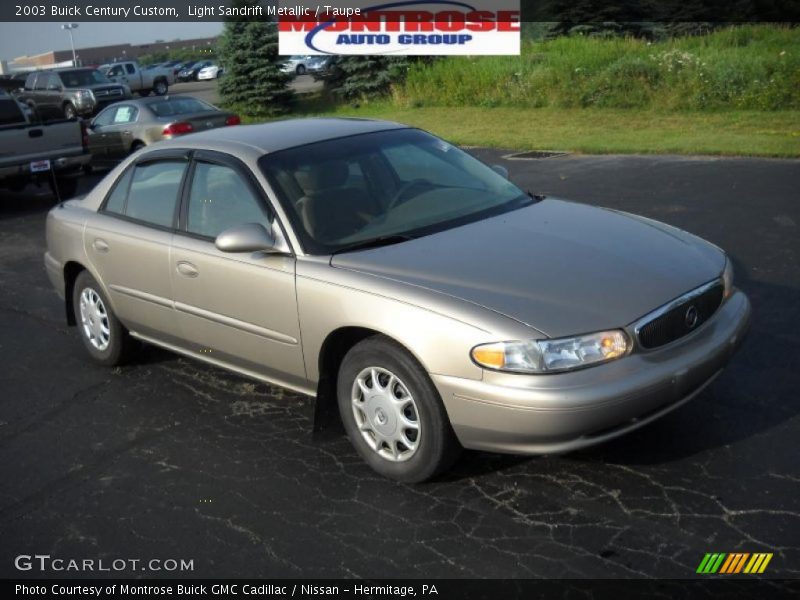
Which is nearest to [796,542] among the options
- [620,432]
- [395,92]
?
[620,432]

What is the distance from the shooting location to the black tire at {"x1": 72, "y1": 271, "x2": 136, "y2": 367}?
6.07m

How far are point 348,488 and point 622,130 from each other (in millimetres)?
14645

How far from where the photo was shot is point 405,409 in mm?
4156

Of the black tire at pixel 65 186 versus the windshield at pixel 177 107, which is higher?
the windshield at pixel 177 107

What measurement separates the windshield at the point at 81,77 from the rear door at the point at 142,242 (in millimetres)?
26650

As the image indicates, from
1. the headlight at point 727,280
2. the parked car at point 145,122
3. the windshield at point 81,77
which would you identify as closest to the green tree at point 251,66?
the windshield at point 81,77

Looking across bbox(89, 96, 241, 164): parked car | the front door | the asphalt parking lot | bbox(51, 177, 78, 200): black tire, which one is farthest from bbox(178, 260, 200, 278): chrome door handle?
bbox(89, 96, 241, 164): parked car

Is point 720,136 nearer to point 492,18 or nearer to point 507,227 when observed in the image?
point 507,227

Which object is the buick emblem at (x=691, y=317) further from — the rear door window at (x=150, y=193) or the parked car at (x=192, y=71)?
the parked car at (x=192, y=71)

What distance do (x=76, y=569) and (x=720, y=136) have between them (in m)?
13.8

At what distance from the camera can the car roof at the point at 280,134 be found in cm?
521

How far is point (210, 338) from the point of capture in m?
5.16
